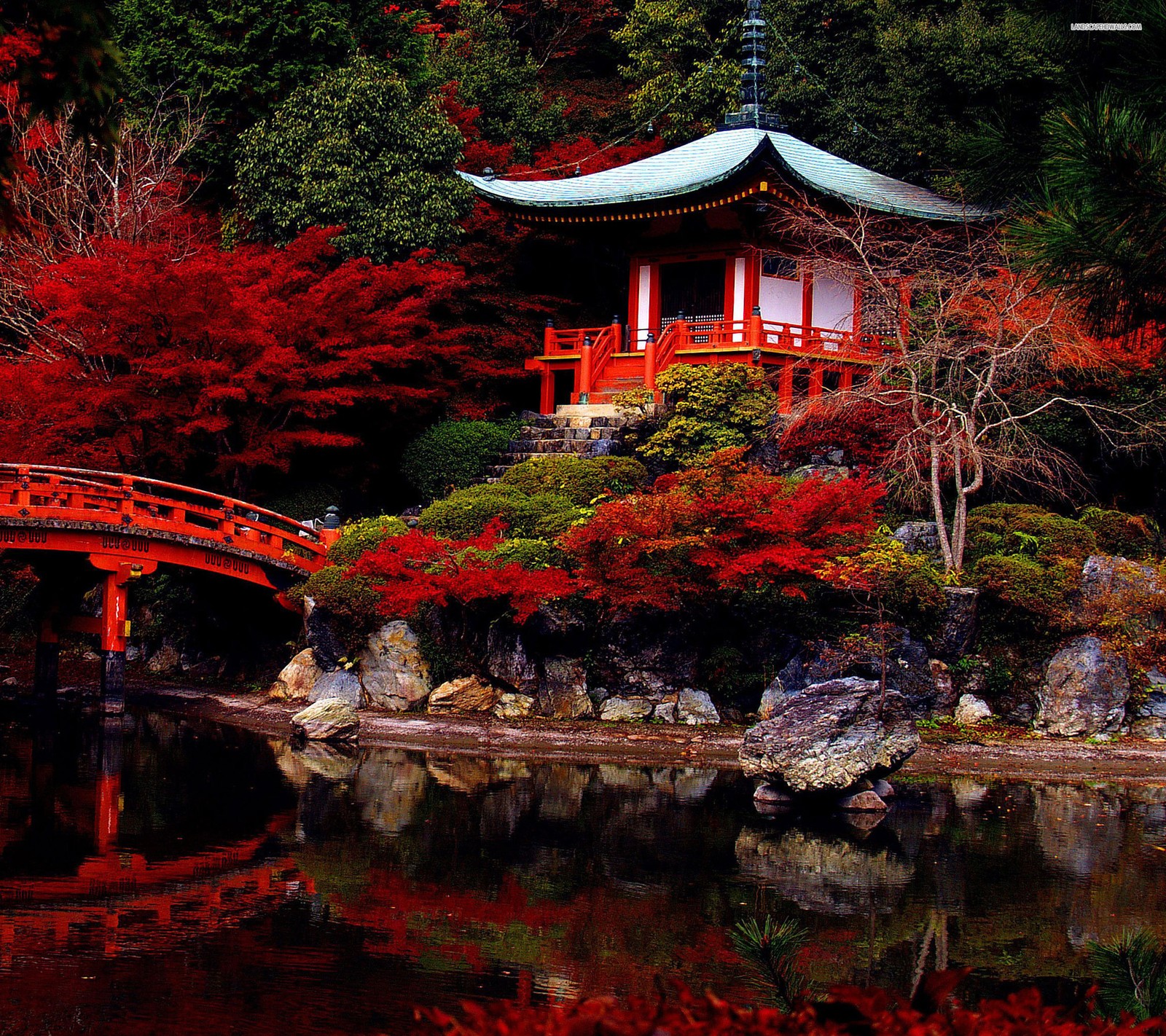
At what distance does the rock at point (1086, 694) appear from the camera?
53.6 feet

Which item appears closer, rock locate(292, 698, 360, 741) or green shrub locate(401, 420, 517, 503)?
rock locate(292, 698, 360, 741)

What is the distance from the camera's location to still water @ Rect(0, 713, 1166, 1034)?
7.90 meters

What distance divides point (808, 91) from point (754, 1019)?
90.8 ft

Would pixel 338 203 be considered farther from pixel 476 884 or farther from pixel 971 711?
pixel 476 884

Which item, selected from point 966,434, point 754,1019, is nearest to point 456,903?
point 754,1019

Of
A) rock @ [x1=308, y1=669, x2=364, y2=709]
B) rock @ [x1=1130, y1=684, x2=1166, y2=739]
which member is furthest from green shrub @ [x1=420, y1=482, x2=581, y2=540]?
rock @ [x1=1130, y1=684, x2=1166, y2=739]

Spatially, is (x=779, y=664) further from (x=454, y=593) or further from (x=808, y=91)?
(x=808, y=91)

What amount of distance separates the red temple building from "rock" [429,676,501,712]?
24.0 feet

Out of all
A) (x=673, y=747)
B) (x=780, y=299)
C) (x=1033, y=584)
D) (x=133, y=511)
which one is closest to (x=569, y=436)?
(x=780, y=299)

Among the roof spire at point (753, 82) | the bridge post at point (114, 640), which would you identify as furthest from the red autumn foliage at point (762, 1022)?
the roof spire at point (753, 82)

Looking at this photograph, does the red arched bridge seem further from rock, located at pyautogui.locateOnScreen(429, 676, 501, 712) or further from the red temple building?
the red temple building

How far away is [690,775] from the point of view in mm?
14953

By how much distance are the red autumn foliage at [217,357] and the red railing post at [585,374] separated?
2.22 meters

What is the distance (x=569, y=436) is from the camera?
2234cm
